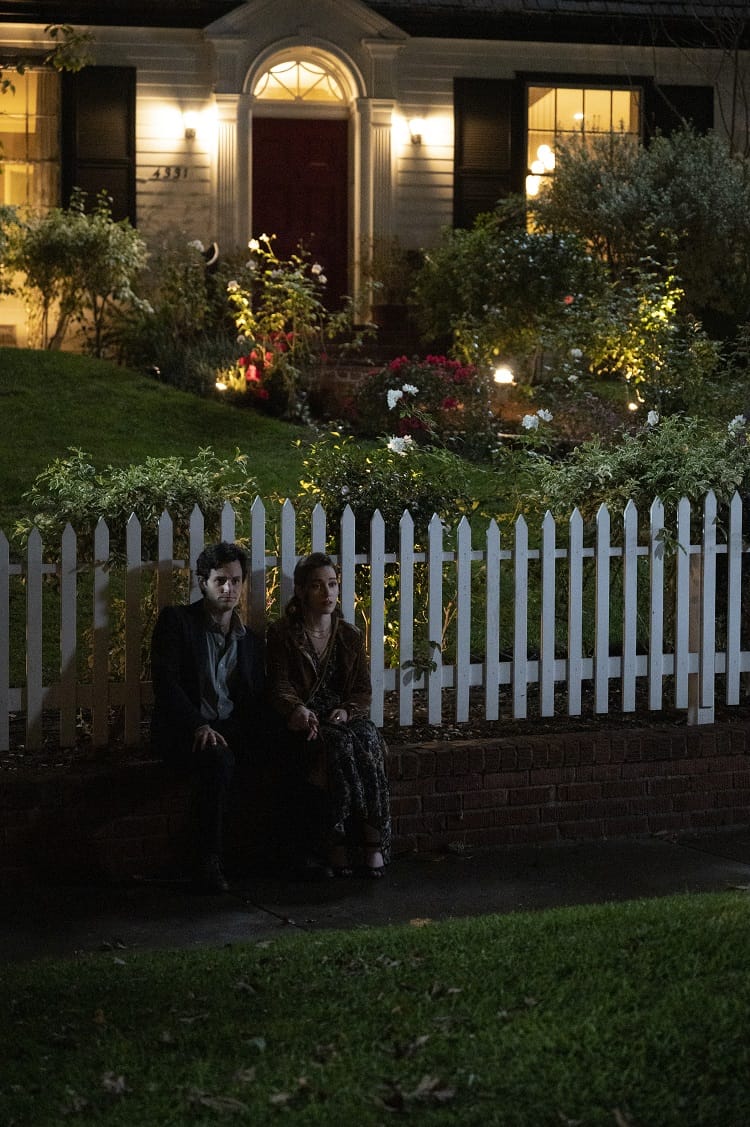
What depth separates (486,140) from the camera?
18.1 metres

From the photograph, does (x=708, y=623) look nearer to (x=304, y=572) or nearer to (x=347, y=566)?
(x=347, y=566)

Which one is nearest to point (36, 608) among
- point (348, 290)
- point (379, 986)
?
point (379, 986)

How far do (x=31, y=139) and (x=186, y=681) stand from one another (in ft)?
41.9

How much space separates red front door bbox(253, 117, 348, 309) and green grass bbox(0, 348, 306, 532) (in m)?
4.54

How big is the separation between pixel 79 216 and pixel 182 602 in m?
9.99

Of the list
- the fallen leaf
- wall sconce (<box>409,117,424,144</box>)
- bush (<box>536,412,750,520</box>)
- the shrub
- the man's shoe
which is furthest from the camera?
wall sconce (<box>409,117,424,144</box>)

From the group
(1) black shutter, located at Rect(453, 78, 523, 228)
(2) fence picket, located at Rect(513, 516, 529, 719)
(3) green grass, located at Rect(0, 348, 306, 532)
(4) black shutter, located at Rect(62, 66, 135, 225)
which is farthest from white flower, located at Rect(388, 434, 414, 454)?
(1) black shutter, located at Rect(453, 78, 523, 228)

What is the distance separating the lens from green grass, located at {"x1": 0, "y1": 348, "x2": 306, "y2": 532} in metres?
11.4

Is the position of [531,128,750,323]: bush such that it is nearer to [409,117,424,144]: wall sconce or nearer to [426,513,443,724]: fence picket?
[409,117,424,144]: wall sconce

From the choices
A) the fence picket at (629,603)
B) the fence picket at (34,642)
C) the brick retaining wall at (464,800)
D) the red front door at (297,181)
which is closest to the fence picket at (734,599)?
the brick retaining wall at (464,800)

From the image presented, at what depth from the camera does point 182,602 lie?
693cm

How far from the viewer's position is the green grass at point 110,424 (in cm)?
1144

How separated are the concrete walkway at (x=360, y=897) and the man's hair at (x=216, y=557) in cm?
117

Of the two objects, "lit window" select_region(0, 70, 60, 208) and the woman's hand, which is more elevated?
"lit window" select_region(0, 70, 60, 208)
